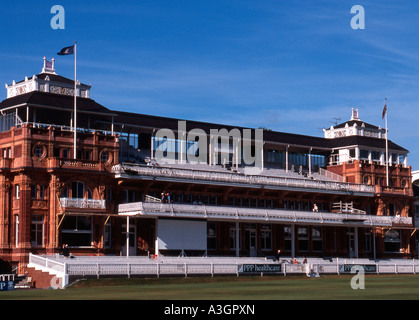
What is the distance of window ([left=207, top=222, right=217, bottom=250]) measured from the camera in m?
80.1

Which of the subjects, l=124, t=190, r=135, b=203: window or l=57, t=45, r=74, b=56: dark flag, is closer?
l=57, t=45, r=74, b=56: dark flag

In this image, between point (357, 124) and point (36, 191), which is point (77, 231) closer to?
point (36, 191)

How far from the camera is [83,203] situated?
6919cm

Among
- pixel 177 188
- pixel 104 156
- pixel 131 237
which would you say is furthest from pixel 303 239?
pixel 104 156

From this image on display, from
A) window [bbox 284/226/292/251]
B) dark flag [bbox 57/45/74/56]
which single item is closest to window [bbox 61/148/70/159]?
dark flag [bbox 57/45/74/56]

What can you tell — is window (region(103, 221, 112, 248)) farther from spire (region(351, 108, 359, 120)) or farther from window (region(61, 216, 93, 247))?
spire (region(351, 108, 359, 120))

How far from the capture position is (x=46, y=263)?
59.1 meters

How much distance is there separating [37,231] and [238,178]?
2308 centimetres

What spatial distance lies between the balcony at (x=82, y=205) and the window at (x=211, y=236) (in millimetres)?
13871

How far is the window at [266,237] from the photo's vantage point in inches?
3346

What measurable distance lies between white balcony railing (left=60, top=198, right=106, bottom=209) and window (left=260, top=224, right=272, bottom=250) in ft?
70.2
